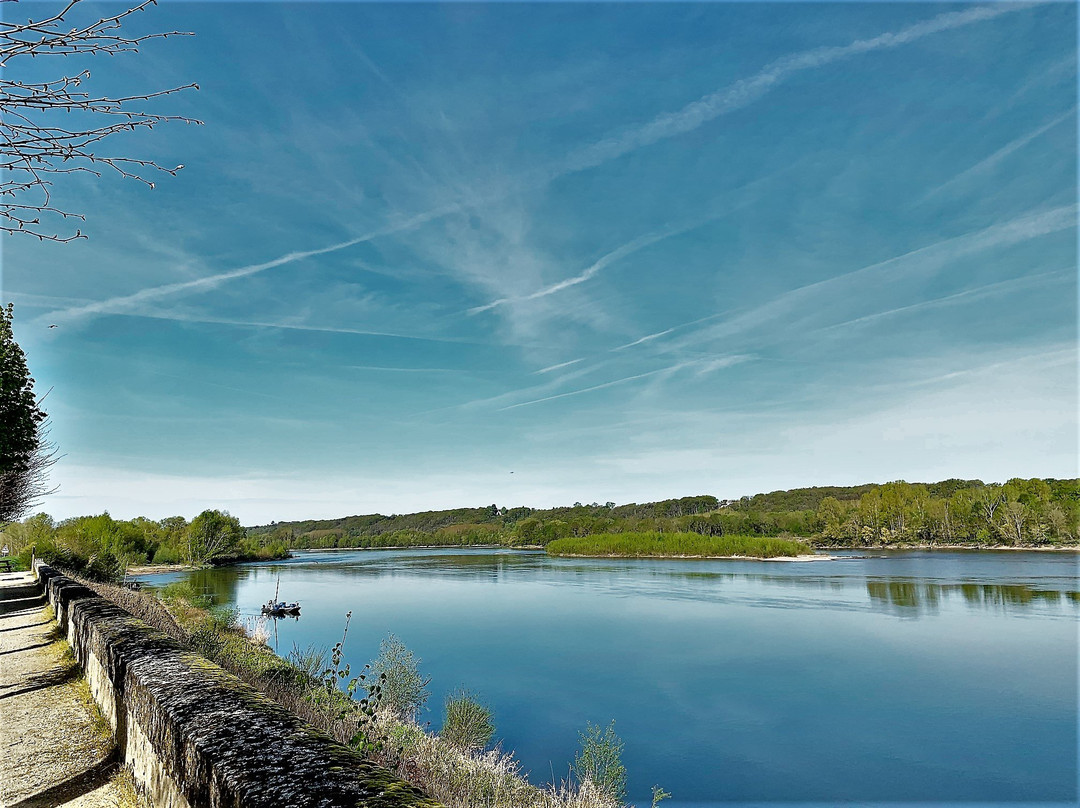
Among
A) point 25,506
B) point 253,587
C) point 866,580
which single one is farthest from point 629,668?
point 253,587

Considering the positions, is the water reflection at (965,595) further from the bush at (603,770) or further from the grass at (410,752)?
the grass at (410,752)

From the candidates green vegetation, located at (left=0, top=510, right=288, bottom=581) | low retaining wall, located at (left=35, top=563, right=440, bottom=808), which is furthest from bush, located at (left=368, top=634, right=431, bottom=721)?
green vegetation, located at (left=0, top=510, right=288, bottom=581)

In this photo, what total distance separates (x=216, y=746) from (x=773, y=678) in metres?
19.9

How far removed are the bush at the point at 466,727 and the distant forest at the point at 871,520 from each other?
8511 cm

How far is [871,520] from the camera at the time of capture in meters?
92.7

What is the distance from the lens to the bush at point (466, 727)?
11195 mm

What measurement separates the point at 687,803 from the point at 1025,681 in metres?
13.7

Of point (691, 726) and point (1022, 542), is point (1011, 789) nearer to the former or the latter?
point (691, 726)

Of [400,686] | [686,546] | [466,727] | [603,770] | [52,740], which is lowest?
[603,770]

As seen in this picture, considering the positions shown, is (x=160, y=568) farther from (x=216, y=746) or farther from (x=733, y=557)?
(x=216, y=746)

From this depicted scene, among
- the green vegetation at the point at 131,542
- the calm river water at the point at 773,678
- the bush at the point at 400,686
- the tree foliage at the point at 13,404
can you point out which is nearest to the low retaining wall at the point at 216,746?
the tree foliage at the point at 13,404

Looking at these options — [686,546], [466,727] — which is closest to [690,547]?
[686,546]

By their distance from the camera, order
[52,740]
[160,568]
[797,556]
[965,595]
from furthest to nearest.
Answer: [797,556] → [160,568] → [965,595] → [52,740]

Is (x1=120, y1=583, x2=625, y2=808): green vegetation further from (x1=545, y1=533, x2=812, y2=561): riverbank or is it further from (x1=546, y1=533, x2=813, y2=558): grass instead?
(x1=546, y1=533, x2=813, y2=558): grass
